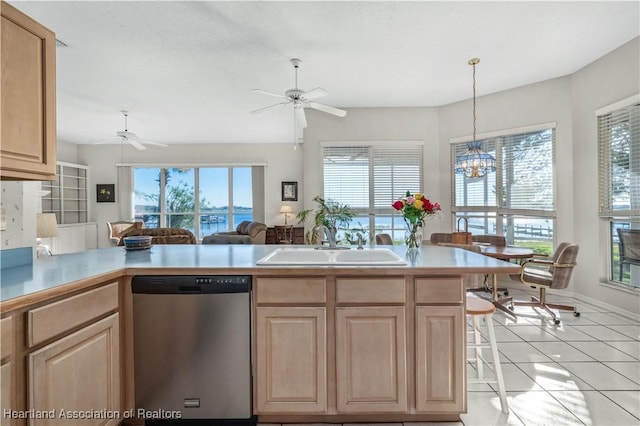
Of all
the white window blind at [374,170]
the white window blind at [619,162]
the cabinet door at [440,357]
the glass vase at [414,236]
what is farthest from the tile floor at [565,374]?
the white window blind at [374,170]

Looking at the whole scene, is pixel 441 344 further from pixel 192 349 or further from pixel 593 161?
pixel 593 161

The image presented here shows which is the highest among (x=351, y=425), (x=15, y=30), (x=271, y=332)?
(x=15, y=30)

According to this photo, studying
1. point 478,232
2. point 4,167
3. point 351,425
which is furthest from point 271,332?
point 478,232

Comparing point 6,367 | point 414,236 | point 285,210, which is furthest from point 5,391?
point 285,210

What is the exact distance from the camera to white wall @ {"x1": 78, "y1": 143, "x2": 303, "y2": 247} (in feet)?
24.7

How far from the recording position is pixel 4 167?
1240 millimetres

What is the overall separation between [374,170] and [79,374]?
177 inches

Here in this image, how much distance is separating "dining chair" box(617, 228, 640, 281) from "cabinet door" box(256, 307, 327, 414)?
3.53 m

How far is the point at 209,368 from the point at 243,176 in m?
6.50

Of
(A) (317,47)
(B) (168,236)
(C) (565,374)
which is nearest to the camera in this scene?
(C) (565,374)

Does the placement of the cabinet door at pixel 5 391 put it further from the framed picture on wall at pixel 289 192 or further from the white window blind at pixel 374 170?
the framed picture on wall at pixel 289 192

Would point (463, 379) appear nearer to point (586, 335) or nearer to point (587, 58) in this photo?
point (586, 335)

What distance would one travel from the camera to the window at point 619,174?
10.5 ft

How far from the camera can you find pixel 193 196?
25.2 feet
